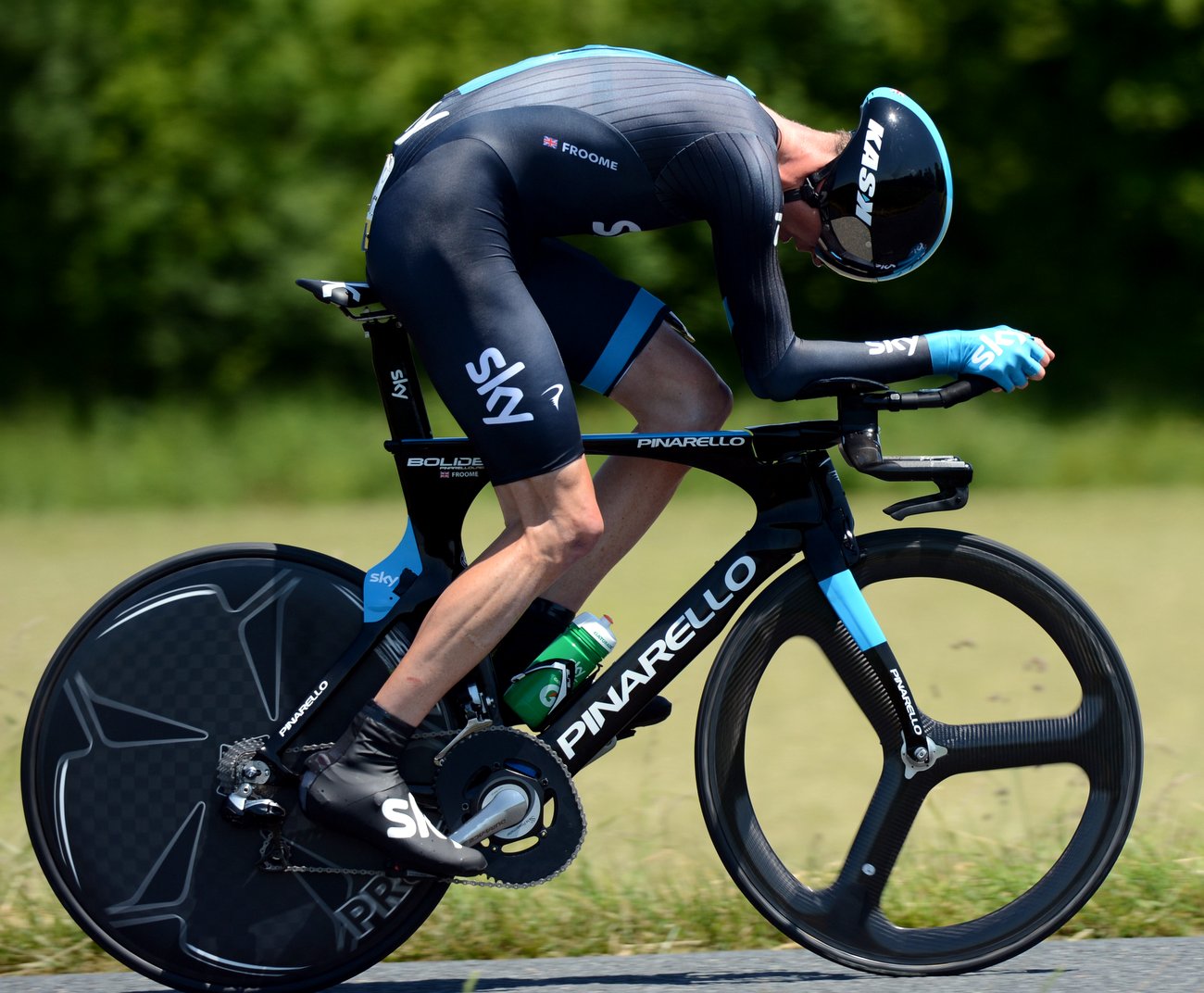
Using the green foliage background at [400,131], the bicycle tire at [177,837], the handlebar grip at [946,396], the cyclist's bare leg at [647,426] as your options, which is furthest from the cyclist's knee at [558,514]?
the green foliage background at [400,131]

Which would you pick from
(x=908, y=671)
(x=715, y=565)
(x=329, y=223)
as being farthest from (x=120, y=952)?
(x=329, y=223)

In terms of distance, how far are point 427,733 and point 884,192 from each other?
138cm

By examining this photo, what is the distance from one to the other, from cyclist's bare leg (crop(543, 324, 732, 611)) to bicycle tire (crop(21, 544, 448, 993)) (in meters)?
0.42

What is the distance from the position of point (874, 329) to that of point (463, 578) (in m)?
12.4

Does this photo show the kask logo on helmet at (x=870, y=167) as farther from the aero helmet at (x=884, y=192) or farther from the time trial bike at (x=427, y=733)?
the time trial bike at (x=427, y=733)

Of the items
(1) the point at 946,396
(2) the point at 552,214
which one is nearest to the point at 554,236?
(2) the point at 552,214

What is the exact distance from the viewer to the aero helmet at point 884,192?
3.38 m

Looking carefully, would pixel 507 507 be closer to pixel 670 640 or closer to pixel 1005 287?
pixel 670 640

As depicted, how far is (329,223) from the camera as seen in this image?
14211 mm

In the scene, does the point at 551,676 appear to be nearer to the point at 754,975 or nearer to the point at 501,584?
the point at 501,584

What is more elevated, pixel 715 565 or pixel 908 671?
pixel 715 565

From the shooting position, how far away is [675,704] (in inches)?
253

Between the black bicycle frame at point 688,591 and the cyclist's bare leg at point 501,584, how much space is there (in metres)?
0.13

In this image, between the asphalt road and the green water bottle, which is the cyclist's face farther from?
the asphalt road
